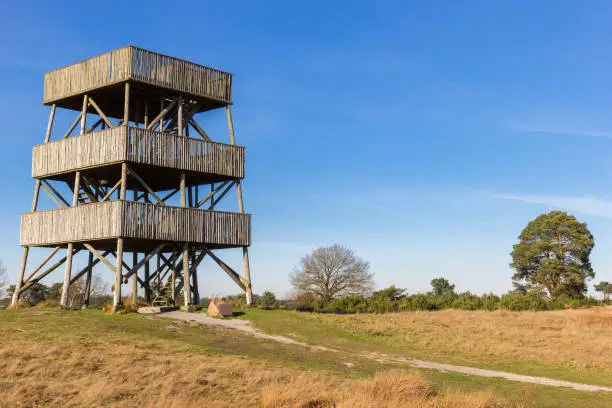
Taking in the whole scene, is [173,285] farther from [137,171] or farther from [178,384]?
[178,384]

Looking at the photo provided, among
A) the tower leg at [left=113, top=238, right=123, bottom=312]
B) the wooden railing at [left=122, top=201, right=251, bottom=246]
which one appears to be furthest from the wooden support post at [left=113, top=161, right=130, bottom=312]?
the wooden railing at [left=122, top=201, right=251, bottom=246]

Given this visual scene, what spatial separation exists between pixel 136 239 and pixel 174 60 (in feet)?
33.0

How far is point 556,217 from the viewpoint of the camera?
6881 cm

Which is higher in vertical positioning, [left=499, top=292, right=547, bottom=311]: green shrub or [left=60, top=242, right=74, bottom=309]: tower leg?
[left=60, top=242, right=74, bottom=309]: tower leg

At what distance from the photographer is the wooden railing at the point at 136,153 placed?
A: 34747 millimetres

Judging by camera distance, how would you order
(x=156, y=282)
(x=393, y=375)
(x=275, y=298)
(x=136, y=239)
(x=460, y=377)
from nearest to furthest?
(x=393, y=375) < (x=460, y=377) < (x=136, y=239) < (x=156, y=282) < (x=275, y=298)

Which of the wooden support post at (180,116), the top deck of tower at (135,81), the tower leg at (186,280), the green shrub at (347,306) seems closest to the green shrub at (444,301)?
the green shrub at (347,306)

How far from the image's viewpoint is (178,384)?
60.1 feet

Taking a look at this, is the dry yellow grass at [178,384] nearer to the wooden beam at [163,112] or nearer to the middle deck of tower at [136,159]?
the middle deck of tower at [136,159]

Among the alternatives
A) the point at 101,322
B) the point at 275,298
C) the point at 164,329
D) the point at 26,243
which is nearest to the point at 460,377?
the point at 164,329

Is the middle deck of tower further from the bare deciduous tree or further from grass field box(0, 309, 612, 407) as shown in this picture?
the bare deciduous tree

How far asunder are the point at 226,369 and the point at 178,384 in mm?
2500

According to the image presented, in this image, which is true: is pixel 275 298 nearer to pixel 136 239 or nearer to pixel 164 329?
pixel 136 239

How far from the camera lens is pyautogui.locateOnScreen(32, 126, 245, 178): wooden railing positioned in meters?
34.7
